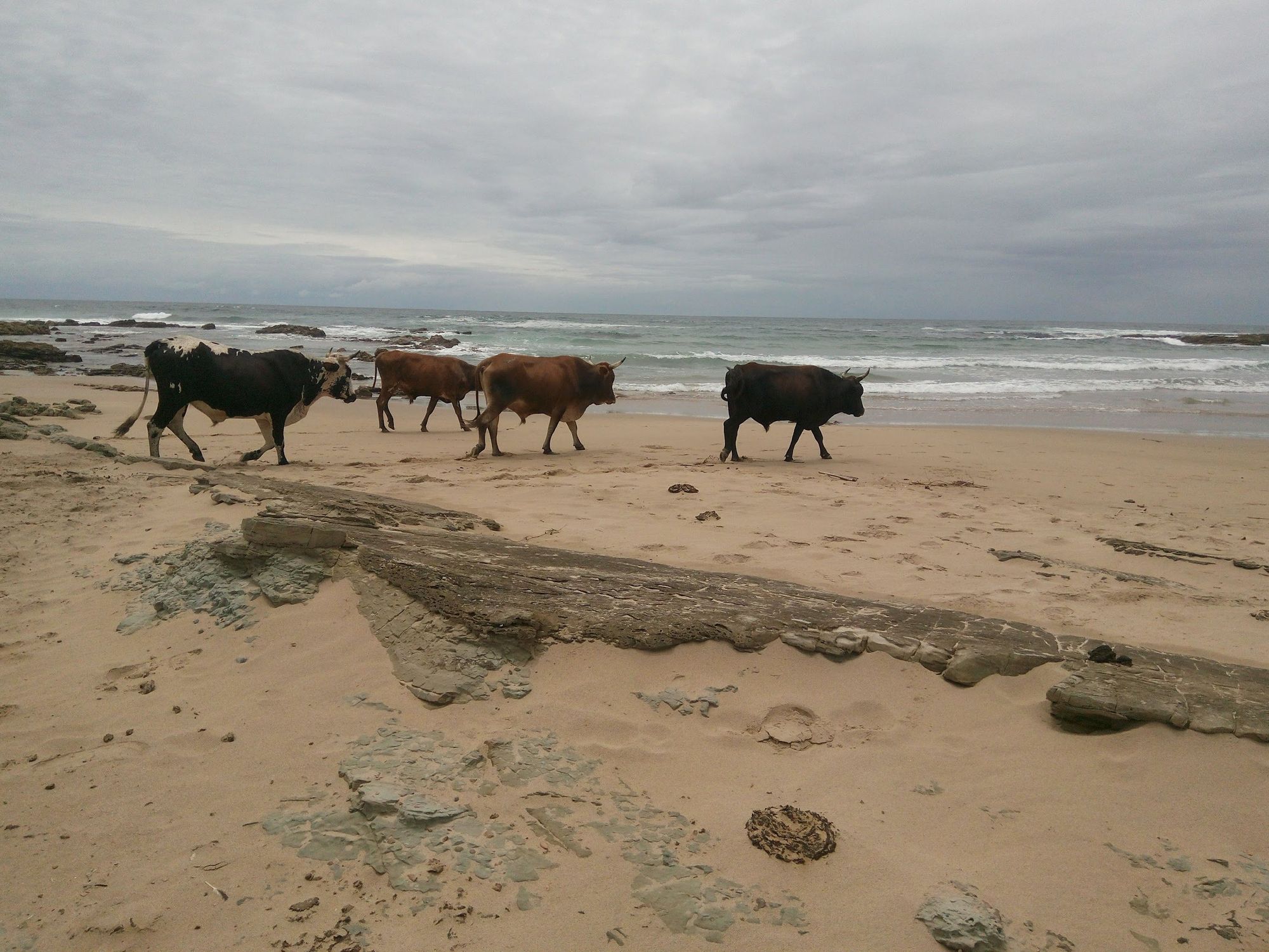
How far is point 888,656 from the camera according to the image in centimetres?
364

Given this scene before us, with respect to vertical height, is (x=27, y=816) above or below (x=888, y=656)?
below

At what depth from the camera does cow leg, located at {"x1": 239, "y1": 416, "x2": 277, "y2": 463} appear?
992cm

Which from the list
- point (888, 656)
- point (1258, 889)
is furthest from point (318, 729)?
point (1258, 889)

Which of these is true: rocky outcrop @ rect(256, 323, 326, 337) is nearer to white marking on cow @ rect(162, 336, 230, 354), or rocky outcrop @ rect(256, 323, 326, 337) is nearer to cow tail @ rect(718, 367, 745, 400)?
white marking on cow @ rect(162, 336, 230, 354)

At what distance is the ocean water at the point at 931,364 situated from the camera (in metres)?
18.8

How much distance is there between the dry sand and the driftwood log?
0.09 metres

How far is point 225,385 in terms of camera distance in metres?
9.59

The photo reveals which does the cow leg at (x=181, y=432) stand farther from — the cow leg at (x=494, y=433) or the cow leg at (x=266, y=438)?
the cow leg at (x=494, y=433)

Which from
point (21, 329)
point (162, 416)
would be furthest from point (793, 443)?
point (21, 329)

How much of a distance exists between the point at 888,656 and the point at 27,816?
11.3 feet

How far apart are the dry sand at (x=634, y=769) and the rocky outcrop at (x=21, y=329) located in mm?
38757

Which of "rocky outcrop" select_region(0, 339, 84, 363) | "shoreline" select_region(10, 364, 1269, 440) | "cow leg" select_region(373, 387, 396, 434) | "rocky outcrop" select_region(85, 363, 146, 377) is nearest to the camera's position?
"cow leg" select_region(373, 387, 396, 434)

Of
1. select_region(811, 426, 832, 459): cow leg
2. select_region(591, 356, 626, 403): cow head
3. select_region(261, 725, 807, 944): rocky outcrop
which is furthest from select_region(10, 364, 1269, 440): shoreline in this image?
select_region(261, 725, 807, 944): rocky outcrop

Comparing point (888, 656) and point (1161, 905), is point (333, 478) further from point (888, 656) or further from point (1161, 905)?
point (1161, 905)
